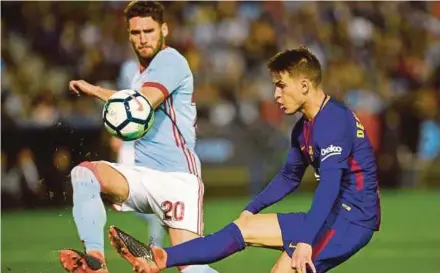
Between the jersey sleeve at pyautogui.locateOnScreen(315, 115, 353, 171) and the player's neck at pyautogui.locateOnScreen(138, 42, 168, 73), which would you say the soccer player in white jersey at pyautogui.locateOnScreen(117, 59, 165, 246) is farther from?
the jersey sleeve at pyautogui.locateOnScreen(315, 115, 353, 171)

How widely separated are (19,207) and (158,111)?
9516 mm

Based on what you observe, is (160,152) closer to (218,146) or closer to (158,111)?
(158,111)

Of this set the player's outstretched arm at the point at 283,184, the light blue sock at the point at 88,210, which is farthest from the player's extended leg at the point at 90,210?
the player's outstretched arm at the point at 283,184

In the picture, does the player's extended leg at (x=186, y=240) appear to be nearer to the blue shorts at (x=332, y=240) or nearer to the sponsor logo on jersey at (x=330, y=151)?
the blue shorts at (x=332, y=240)

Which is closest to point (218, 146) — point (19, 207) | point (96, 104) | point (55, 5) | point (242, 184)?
point (242, 184)

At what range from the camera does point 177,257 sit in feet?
21.5

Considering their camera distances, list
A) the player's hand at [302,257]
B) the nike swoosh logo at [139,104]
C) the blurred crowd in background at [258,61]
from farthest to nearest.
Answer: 1. the blurred crowd in background at [258,61]
2. the nike swoosh logo at [139,104]
3. the player's hand at [302,257]

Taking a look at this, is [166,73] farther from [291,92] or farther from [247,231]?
[247,231]

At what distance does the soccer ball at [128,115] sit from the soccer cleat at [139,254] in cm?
78

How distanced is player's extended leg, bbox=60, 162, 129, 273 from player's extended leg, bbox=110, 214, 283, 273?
0.64 ft

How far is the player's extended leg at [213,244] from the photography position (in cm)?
649

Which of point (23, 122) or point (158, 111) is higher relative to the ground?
point (158, 111)

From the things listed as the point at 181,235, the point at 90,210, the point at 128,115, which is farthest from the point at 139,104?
the point at 181,235

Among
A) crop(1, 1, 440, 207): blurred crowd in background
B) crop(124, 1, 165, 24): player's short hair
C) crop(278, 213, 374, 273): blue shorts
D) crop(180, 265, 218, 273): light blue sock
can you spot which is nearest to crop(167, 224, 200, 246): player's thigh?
crop(180, 265, 218, 273): light blue sock
